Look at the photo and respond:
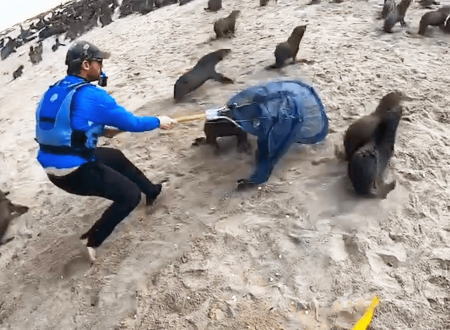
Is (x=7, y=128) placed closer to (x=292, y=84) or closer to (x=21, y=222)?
(x=21, y=222)

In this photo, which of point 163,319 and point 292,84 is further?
point 292,84

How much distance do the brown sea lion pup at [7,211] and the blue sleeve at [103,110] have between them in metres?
1.88

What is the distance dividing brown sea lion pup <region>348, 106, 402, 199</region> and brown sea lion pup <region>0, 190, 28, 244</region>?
3144 millimetres

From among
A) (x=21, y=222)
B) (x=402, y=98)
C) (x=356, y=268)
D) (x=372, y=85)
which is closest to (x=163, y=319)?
(x=356, y=268)

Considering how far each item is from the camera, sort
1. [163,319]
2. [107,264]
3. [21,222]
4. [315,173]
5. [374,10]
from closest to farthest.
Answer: [163,319], [107,264], [315,173], [21,222], [374,10]

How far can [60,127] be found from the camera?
3629mm

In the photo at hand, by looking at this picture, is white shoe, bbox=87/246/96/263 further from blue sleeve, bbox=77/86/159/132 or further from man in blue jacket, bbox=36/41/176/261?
blue sleeve, bbox=77/86/159/132

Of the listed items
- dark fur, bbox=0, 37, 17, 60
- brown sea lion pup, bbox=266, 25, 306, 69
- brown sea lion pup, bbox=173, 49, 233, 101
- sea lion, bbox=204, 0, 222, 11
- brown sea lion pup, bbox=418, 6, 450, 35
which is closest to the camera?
brown sea lion pup, bbox=173, 49, 233, 101

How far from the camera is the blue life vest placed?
3.61 meters

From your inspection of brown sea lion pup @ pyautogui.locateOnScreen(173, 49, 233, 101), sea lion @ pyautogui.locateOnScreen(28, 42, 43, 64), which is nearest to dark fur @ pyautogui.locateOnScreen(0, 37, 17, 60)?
sea lion @ pyautogui.locateOnScreen(28, 42, 43, 64)

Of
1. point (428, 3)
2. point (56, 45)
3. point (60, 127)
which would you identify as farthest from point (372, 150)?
point (56, 45)

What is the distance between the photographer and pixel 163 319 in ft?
11.6

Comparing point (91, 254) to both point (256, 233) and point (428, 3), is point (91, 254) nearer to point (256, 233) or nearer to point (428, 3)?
point (256, 233)

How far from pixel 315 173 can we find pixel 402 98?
1.26 m
